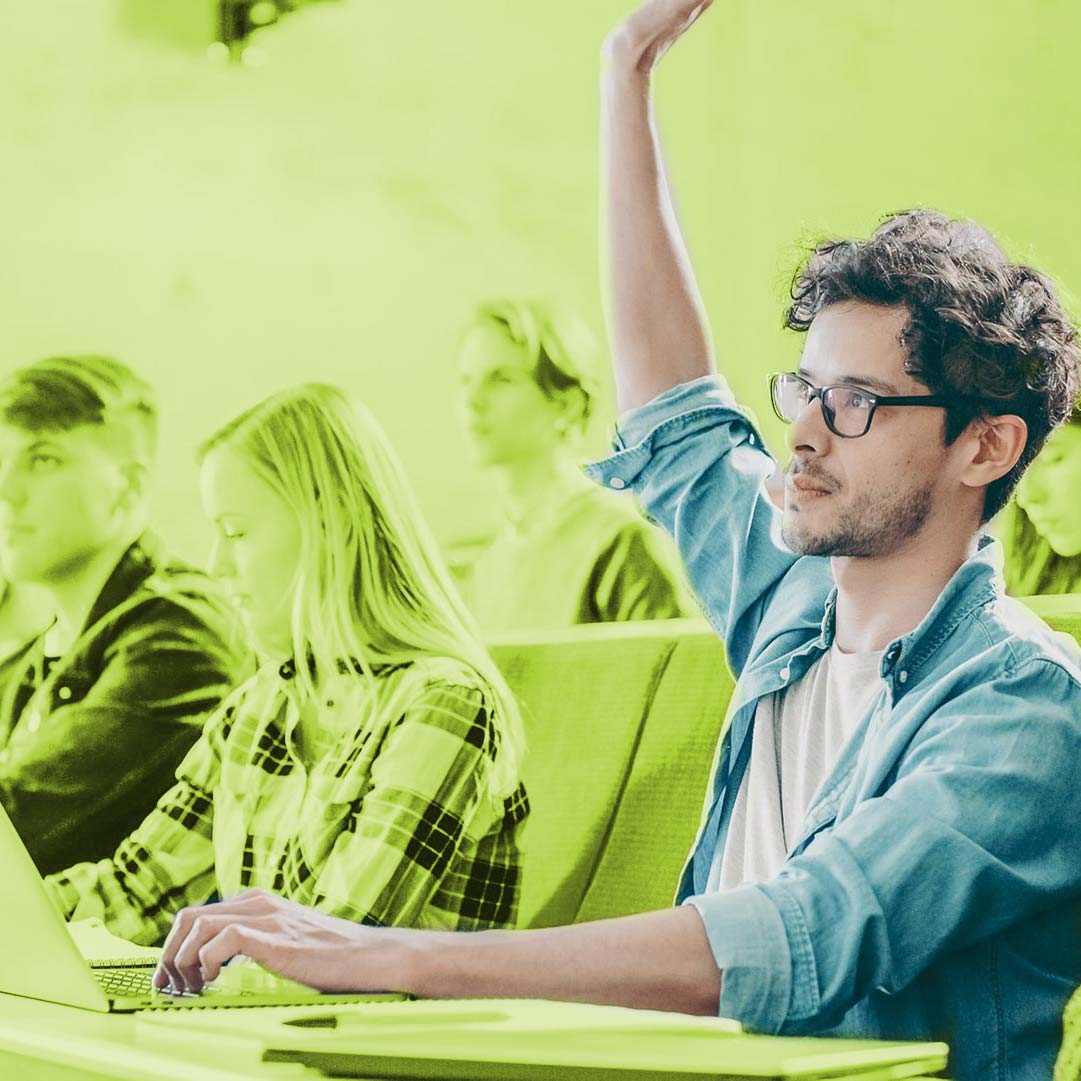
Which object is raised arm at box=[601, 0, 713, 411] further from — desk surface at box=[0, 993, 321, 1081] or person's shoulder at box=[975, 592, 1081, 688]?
desk surface at box=[0, 993, 321, 1081]

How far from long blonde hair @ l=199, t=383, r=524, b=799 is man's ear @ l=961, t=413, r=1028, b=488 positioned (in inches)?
26.7

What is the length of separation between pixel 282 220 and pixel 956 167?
86cm

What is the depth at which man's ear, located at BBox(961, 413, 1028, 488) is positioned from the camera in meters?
1.61

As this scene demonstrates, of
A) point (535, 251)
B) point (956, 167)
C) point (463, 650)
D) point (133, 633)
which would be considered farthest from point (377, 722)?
point (956, 167)

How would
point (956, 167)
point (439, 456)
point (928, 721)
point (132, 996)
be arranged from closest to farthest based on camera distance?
1. point (132, 996)
2. point (928, 721)
3. point (956, 167)
4. point (439, 456)

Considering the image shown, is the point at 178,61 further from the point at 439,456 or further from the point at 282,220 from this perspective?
the point at 439,456

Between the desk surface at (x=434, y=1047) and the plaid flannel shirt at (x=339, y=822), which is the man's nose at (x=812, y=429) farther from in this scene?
the desk surface at (x=434, y=1047)

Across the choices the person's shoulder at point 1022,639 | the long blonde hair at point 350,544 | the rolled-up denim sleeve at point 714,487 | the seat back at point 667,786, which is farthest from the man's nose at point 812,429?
the long blonde hair at point 350,544

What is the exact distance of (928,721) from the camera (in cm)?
141

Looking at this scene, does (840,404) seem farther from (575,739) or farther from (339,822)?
(339,822)

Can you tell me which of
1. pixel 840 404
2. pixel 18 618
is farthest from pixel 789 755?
pixel 18 618

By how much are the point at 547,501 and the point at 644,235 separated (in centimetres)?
36

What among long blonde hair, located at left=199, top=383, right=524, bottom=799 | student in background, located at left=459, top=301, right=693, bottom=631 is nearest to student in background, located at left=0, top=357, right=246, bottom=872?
long blonde hair, located at left=199, top=383, right=524, bottom=799

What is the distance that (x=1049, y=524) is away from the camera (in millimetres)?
1858
